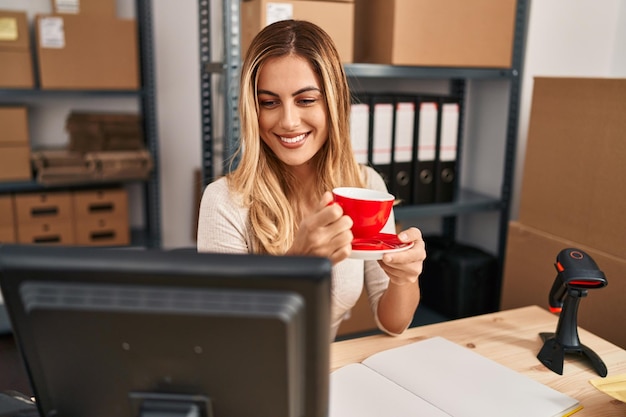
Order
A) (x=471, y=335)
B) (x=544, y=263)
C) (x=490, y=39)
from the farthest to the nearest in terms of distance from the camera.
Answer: (x=490, y=39), (x=544, y=263), (x=471, y=335)

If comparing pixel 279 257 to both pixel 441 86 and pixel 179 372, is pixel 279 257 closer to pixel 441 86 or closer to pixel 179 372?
pixel 179 372

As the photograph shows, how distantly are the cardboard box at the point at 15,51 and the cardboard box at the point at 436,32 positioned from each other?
5.07ft

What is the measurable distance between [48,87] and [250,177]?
1795mm

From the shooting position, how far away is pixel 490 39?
1953 millimetres

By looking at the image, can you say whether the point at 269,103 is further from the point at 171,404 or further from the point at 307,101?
the point at 171,404

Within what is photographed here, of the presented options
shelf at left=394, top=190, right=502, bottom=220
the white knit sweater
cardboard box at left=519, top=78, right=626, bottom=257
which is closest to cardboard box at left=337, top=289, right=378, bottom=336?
shelf at left=394, top=190, right=502, bottom=220

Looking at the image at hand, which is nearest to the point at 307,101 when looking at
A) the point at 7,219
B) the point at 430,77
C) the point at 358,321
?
the point at 430,77

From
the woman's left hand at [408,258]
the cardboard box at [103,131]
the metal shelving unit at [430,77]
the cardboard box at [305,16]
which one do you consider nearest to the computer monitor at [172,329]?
the woman's left hand at [408,258]

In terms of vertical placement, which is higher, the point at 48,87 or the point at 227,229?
the point at 48,87

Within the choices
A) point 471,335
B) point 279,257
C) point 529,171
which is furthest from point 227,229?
point 529,171

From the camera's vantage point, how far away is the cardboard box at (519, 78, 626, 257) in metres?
1.41

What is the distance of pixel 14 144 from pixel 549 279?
92.6 inches

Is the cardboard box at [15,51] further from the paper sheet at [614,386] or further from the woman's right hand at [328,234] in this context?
the paper sheet at [614,386]

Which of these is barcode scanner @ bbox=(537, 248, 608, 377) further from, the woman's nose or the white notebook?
the woman's nose
